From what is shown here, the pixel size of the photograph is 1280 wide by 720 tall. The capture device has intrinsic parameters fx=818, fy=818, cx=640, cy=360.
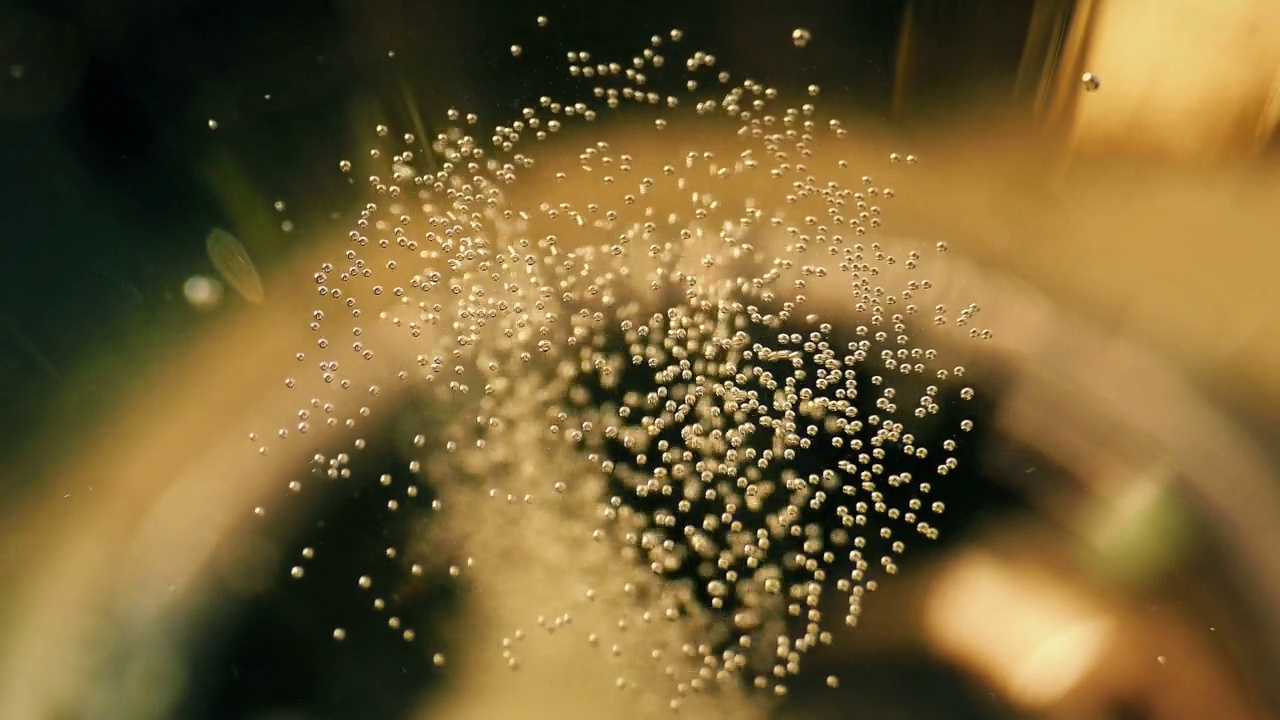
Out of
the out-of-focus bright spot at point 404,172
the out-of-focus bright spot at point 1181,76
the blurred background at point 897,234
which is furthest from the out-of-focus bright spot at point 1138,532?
the out-of-focus bright spot at point 404,172

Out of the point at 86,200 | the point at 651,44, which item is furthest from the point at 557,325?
the point at 86,200

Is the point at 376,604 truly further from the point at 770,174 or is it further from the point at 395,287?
the point at 770,174

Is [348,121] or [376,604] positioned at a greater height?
[348,121]

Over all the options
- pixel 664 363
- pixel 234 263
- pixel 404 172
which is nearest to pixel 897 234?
pixel 664 363

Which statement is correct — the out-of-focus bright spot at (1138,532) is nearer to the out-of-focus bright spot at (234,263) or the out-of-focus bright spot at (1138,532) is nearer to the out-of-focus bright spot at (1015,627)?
the out-of-focus bright spot at (1015,627)

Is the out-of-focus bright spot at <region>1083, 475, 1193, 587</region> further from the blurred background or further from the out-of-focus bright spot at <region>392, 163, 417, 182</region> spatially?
the out-of-focus bright spot at <region>392, 163, 417, 182</region>

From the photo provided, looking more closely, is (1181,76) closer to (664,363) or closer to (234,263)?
(664,363)
